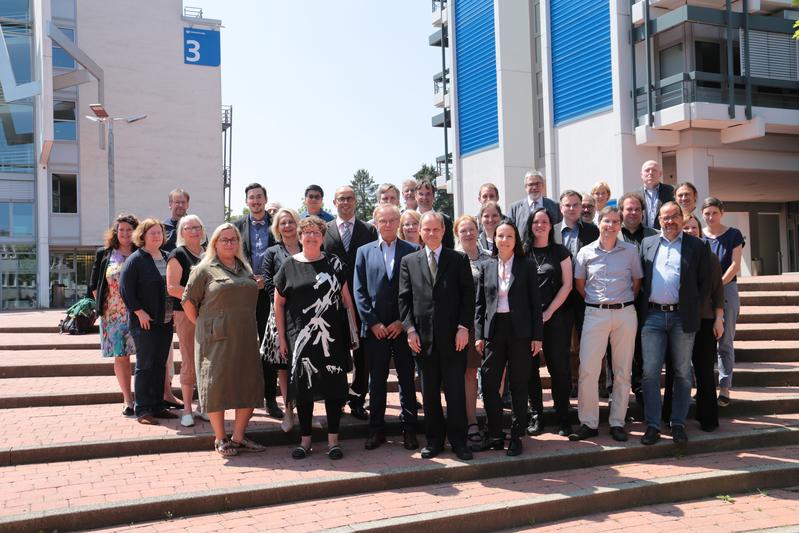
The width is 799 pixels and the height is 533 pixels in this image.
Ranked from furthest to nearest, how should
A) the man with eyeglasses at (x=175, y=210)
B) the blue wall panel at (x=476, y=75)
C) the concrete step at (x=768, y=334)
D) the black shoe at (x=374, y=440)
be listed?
the blue wall panel at (x=476, y=75) < the concrete step at (x=768, y=334) < the man with eyeglasses at (x=175, y=210) < the black shoe at (x=374, y=440)

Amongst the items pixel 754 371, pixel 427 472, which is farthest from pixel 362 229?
pixel 754 371

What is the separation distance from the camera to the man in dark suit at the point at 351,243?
6438mm

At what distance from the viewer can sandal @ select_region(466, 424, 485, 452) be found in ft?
18.5

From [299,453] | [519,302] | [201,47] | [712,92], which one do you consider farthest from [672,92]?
[201,47]

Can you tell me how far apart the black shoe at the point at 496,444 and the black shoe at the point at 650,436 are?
4.12ft

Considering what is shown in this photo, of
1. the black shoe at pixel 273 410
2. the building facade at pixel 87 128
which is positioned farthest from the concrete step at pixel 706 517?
the building facade at pixel 87 128

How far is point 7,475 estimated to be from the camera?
502 cm

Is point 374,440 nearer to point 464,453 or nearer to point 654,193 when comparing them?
point 464,453

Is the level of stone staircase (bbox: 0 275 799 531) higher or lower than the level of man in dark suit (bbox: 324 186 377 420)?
lower

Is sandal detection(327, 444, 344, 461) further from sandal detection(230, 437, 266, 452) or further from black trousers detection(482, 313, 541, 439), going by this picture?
black trousers detection(482, 313, 541, 439)

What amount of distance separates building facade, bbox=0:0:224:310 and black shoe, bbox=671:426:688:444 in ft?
79.5

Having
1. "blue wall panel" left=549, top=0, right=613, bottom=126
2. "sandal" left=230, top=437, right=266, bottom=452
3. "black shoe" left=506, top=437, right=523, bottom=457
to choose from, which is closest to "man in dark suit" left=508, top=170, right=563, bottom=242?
"black shoe" left=506, top=437, right=523, bottom=457

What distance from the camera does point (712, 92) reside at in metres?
18.0

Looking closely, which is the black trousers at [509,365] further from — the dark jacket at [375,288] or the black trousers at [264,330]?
the black trousers at [264,330]
